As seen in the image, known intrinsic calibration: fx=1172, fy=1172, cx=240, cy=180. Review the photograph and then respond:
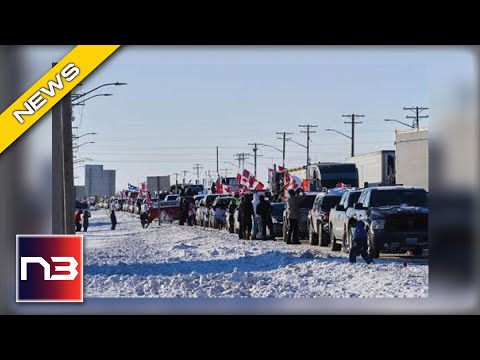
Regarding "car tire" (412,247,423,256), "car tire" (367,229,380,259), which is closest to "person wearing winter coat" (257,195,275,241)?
"car tire" (367,229,380,259)

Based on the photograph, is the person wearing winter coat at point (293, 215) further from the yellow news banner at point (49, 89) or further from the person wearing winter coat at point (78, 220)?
the yellow news banner at point (49, 89)

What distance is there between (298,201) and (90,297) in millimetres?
14835

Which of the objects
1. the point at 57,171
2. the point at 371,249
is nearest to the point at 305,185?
the point at 371,249

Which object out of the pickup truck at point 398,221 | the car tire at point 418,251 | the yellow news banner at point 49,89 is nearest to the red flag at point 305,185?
the pickup truck at point 398,221

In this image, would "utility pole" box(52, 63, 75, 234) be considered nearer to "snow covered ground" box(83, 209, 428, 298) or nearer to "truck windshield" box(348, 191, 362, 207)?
"snow covered ground" box(83, 209, 428, 298)

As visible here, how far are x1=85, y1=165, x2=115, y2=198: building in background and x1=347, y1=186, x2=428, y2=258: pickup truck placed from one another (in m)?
5.56

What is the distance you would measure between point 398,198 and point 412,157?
121 cm

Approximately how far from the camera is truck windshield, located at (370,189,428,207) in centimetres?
2083

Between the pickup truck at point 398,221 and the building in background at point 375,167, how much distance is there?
113 inches

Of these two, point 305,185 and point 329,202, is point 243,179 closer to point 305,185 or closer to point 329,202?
point 329,202

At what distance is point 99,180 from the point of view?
18.2 meters
